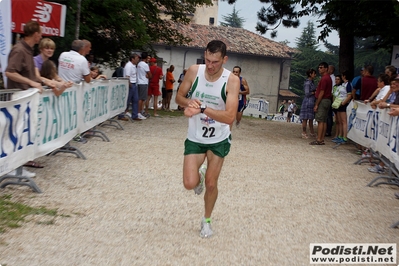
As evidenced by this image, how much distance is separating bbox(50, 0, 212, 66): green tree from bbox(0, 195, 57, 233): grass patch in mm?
11314

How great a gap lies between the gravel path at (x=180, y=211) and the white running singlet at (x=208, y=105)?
1.05 metres

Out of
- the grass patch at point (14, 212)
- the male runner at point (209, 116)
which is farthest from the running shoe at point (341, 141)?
the grass patch at point (14, 212)

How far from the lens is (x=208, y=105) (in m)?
6.25

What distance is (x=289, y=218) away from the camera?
7.57 meters

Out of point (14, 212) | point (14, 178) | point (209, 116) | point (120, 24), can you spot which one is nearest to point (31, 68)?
point (14, 178)

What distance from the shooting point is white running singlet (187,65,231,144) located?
6207mm

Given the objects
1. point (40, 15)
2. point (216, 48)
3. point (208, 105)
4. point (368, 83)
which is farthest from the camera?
point (368, 83)

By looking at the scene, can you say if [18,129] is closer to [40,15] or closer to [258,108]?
[40,15]

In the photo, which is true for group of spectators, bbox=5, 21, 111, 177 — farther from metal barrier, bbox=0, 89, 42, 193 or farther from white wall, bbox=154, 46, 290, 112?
white wall, bbox=154, 46, 290, 112

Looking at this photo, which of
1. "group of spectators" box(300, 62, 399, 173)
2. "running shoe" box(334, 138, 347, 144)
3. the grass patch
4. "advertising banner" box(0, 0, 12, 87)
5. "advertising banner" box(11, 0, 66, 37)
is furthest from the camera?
"running shoe" box(334, 138, 347, 144)

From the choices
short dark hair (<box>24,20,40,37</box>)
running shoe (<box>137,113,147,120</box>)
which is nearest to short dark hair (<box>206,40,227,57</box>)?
short dark hair (<box>24,20,40,37</box>)

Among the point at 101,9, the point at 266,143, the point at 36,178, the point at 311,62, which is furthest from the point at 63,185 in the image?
the point at 311,62

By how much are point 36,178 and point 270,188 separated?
3577mm

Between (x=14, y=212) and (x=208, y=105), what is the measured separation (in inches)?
98.8
